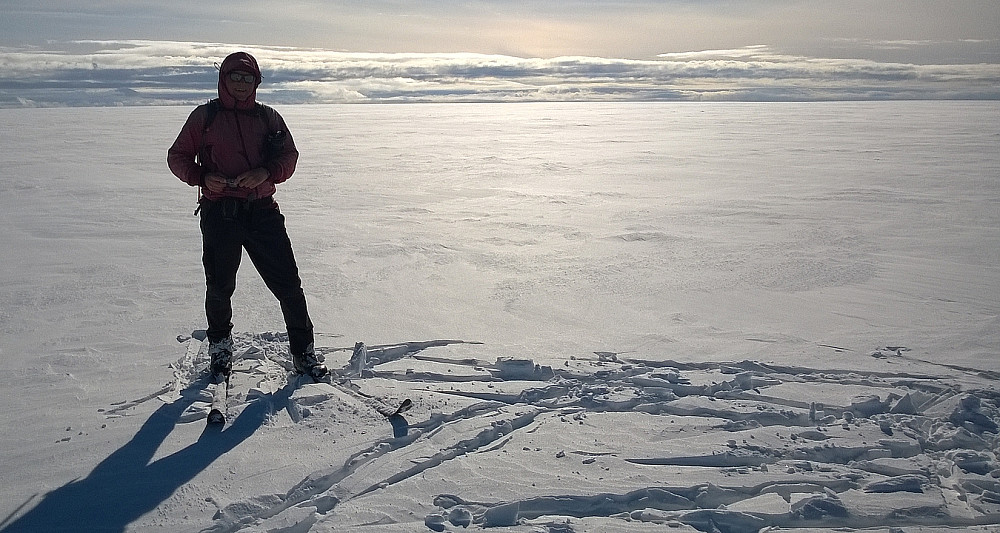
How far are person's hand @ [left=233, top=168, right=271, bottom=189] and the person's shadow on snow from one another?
1.16 meters

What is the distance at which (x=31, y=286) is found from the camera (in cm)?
543

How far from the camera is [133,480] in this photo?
2688 mm

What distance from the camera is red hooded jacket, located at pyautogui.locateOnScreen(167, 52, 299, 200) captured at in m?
3.19

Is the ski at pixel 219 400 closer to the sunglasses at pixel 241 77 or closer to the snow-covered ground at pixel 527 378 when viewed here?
the snow-covered ground at pixel 527 378

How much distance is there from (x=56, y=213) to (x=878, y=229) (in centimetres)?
1094

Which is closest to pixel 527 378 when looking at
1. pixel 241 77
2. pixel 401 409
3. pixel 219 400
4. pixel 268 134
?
pixel 401 409

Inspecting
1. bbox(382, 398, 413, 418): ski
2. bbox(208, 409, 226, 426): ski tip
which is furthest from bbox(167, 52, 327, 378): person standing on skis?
bbox(382, 398, 413, 418): ski

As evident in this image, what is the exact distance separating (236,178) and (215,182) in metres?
0.10

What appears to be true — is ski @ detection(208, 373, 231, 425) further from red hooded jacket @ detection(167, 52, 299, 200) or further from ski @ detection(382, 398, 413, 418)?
red hooded jacket @ detection(167, 52, 299, 200)

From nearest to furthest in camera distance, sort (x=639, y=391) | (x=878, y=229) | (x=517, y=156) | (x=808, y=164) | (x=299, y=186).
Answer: (x=639, y=391) → (x=878, y=229) → (x=299, y=186) → (x=808, y=164) → (x=517, y=156)

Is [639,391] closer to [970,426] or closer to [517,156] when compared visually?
[970,426]

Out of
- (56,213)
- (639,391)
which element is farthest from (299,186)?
(639,391)

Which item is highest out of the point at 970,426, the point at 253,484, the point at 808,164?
the point at 808,164

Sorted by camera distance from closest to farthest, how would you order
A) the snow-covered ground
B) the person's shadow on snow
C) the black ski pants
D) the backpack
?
1. the person's shadow on snow
2. the snow-covered ground
3. the backpack
4. the black ski pants
